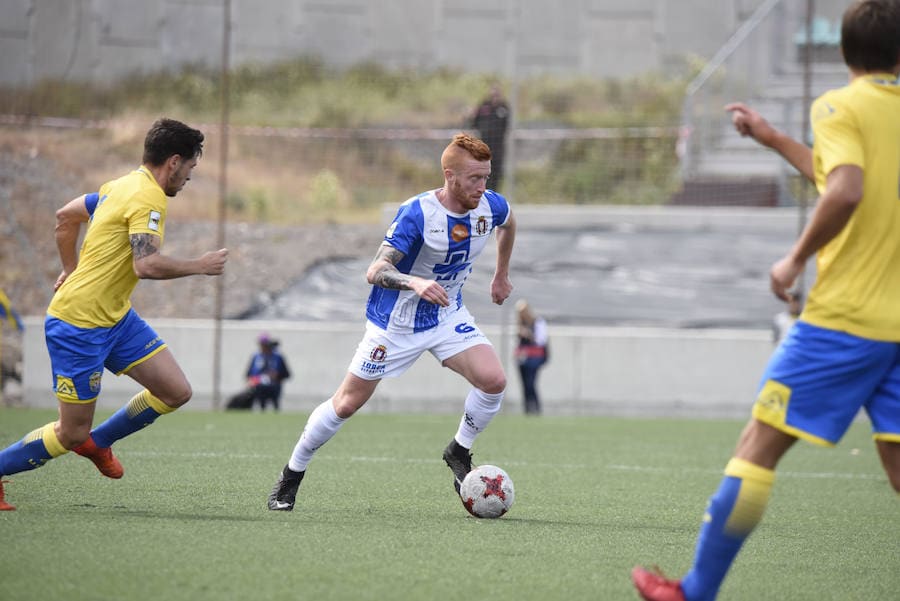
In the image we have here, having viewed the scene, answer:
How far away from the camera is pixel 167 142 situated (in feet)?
21.4

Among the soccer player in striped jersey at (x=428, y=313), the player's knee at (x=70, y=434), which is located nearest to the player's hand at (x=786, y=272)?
the soccer player in striped jersey at (x=428, y=313)

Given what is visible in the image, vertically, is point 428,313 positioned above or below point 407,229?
below

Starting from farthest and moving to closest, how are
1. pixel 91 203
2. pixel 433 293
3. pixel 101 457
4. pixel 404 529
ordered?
pixel 101 457 → pixel 91 203 → pixel 404 529 → pixel 433 293

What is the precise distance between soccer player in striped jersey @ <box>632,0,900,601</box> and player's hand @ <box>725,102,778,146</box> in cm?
18

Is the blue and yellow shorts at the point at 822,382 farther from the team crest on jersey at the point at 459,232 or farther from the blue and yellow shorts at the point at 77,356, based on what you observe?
the blue and yellow shorts at the point at 77,356

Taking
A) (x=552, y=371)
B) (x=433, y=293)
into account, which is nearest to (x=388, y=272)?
(x=433, y=293)

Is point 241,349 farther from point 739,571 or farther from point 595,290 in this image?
point 739,571

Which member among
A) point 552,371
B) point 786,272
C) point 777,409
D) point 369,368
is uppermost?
point 786,272

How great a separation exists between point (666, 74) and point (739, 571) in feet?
88.2

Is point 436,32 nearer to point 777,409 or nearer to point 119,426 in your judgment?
point 119,426

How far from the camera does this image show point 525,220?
23.6 m

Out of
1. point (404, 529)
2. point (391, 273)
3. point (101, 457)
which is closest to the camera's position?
point (404, 529)

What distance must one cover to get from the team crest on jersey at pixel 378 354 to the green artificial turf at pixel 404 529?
87 cm

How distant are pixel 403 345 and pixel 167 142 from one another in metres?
1.71
